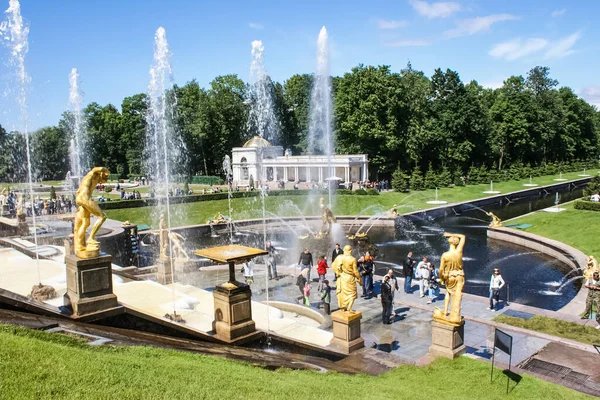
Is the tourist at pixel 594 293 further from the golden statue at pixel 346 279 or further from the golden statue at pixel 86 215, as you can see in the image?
the golden statue at pixel 86 215

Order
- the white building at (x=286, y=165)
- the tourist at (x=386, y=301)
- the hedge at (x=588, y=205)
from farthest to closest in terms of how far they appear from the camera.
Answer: the white building at (x=286, y=165)
the hedge at (x=588, y=205)
the tourist at (x=386, y=301)

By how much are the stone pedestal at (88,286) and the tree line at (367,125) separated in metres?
54.2

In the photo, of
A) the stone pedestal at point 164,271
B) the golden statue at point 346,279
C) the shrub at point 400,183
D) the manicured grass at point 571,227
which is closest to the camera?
the golden statue at point 346,279

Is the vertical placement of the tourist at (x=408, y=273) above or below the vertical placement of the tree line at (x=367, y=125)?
below

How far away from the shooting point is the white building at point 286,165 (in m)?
62.7

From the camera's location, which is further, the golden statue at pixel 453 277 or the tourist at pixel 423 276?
the tourist at pixel 423 276

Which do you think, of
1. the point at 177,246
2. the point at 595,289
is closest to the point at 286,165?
the point at 177,246

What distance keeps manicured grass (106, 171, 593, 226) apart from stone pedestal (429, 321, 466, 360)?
31.6m

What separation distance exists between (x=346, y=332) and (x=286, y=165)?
2183 inches

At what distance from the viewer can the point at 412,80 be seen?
71.1 metres

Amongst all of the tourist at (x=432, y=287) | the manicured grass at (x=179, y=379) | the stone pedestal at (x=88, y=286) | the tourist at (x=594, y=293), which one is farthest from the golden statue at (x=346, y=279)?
the tourist at (x=594, y=293)

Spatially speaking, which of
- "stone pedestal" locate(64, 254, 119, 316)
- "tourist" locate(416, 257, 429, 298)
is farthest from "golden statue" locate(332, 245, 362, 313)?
"tourist" locate(416, 257, 429, 298)

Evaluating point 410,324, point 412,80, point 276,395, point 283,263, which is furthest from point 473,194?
point 276,395

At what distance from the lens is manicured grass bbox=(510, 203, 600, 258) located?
27541 millimetres
